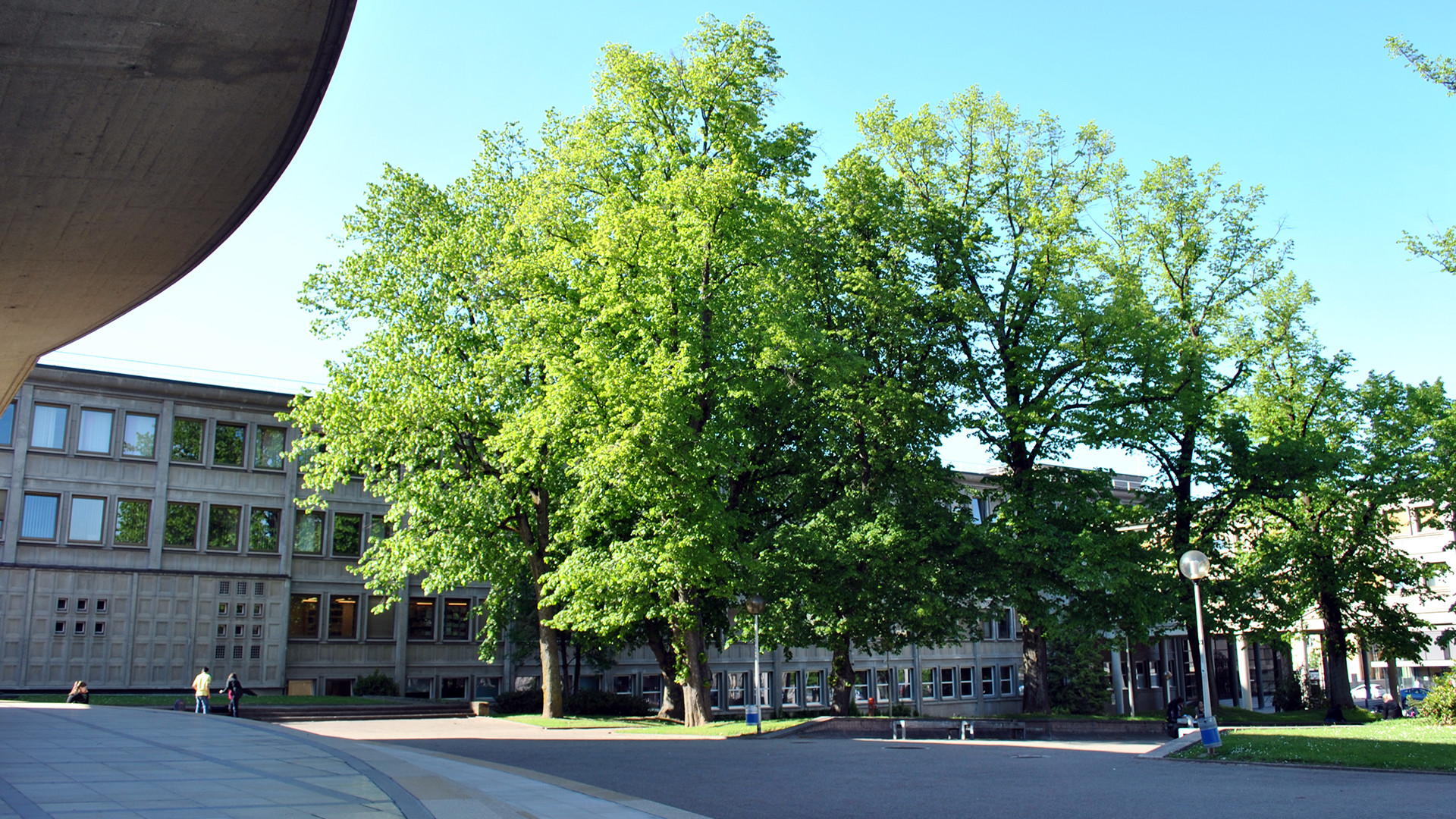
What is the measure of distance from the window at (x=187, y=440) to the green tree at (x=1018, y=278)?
2686cm

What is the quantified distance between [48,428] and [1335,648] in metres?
45.0

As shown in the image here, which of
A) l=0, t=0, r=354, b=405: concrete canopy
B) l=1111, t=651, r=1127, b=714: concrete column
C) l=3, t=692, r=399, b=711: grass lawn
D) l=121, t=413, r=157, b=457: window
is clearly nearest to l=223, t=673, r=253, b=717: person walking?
l=3, t=692, r=399, b=711: grass lawn

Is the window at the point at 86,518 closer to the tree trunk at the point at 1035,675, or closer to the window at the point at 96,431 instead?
the window at the point at 96,431

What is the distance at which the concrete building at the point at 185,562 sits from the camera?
35.7 meters

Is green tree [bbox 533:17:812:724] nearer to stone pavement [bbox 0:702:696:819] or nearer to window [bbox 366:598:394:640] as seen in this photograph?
stone pavement [bbox 0:702:696:819]

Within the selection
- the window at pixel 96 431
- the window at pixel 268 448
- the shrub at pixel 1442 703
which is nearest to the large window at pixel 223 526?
the window at pixel 268 448

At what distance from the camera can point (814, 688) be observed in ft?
168

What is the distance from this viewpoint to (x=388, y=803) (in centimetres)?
1023

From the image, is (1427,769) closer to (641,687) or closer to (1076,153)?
(1076,153)

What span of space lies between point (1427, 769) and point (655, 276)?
17.2m

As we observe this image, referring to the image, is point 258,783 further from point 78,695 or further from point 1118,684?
point 1118,684

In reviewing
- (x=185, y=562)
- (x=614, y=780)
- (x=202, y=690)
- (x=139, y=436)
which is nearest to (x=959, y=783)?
(x=614, y=780)

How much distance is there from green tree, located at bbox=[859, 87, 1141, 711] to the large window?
2709 centimetres

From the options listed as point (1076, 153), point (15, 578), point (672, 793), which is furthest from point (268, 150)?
point (15, 578)
